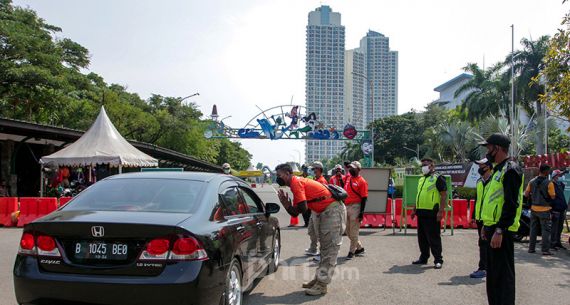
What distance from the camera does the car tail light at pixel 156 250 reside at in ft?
12.8

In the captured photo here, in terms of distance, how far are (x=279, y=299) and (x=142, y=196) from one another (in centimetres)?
226

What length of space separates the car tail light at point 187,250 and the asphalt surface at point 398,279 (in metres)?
2.01

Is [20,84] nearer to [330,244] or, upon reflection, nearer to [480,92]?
[330,244]

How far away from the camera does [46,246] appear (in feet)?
13.3

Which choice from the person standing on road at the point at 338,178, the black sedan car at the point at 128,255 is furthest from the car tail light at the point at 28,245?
the person standing on road at the point at 338,178

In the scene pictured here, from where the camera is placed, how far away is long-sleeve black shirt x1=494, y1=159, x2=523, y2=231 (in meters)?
4.52

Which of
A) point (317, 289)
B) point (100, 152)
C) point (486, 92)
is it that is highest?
point (486, 92)

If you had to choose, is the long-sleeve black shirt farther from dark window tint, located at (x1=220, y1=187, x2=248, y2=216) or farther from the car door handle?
dark window tint, located at (x1=220, y1=187, x2=248, y2=216)

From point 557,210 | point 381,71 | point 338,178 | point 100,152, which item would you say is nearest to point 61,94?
point 100,152

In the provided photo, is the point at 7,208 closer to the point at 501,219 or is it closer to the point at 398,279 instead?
the point at 398,279

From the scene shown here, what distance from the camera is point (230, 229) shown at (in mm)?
4770

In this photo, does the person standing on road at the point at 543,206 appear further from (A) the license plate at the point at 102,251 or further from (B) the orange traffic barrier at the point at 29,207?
(B) the orange traffic barrier at the point at 29,207

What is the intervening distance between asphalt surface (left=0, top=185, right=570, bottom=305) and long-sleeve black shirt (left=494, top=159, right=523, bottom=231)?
1.81 metres

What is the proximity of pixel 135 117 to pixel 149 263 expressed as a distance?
34.4 m
